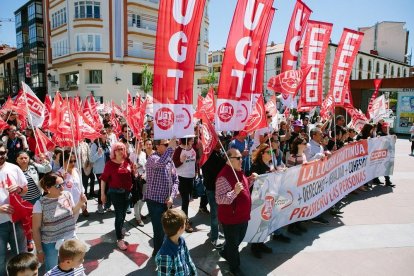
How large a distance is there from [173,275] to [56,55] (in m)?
40.5

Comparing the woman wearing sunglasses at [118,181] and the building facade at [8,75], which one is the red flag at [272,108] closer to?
the woman wearing sunglasses at [118,181]

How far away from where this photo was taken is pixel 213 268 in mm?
4738

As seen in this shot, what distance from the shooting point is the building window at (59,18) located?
3578 cm

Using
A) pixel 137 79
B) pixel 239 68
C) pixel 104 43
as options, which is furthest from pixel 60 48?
pixel 239 68

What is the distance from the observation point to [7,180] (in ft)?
12.8

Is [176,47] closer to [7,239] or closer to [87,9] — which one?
[7,239]

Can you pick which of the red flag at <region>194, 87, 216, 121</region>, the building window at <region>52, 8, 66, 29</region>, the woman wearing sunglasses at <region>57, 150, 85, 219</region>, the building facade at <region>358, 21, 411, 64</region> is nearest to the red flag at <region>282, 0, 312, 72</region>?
the red flag at <region>194, 87, 216, 121</region>

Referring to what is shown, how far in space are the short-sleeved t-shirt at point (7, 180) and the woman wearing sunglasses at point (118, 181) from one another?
143 centimetres

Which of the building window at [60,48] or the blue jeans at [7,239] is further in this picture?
the building window at [60,48]

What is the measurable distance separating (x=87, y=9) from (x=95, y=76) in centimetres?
691

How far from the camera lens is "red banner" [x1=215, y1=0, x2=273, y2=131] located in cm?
549

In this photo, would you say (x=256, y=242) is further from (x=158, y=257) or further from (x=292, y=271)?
(x=158, y=257)

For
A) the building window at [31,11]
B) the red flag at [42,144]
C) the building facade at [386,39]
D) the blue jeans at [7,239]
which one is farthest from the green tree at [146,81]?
the building facade at [386,39]

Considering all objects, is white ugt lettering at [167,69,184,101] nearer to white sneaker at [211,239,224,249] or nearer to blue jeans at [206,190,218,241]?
blue jeans at [206,190,218,241]
